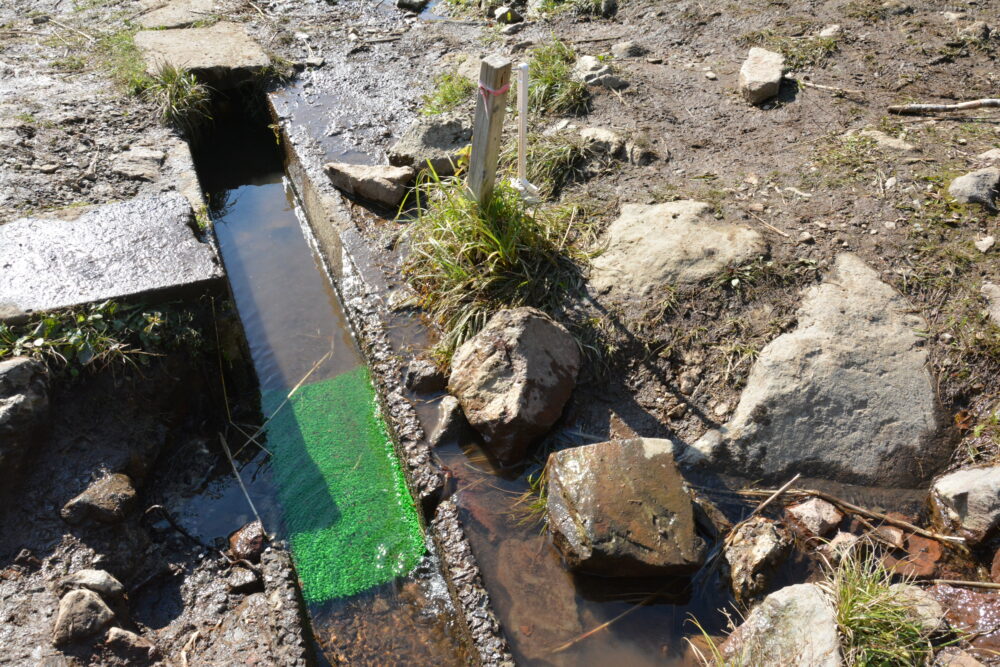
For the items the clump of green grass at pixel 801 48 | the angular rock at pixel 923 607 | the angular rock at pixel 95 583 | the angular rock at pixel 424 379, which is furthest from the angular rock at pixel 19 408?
the clump of green grass at pixel 801 48

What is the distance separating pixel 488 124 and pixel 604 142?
1232 mm

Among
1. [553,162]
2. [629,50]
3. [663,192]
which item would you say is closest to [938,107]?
[663,192]

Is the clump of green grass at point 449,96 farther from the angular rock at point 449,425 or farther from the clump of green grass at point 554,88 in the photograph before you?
the angular rock at point 449,425

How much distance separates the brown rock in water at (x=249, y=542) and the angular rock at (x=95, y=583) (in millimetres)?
472

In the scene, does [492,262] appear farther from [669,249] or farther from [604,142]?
[604,142]

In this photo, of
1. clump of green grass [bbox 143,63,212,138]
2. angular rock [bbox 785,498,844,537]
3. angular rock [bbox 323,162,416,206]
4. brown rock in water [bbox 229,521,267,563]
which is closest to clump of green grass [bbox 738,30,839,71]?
angular rock [bbox 323,162,416,206]

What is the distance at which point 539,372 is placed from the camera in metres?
3.28

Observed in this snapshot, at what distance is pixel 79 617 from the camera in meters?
2.46

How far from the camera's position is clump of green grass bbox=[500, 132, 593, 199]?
4512 millimetres

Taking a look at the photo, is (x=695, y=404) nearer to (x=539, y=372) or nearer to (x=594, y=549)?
(x=539, y=372)

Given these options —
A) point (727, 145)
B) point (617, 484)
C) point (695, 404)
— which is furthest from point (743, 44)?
point (617, 484)

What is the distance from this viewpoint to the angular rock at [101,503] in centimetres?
283

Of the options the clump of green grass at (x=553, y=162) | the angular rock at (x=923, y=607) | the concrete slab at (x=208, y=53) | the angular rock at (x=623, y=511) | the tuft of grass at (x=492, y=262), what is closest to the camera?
the angular rock at (x=923, y=607)

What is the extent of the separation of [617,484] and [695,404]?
74cm
